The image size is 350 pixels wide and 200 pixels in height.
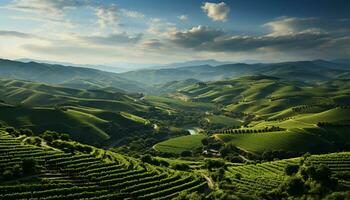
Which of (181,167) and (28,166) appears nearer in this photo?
(28,166)

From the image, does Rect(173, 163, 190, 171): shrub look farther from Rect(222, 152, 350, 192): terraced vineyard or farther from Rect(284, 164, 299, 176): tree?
Rect(284, 164, 299, 176): tree

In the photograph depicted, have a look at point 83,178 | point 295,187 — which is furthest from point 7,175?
point 295,187

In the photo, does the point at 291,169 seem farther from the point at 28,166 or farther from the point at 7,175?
the point at 7,175

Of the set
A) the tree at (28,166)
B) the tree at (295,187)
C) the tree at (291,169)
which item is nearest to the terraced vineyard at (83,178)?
the tree at (28,166)

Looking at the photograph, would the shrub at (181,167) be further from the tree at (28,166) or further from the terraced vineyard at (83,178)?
the tree at (28,166)

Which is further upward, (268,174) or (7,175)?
(7,175)

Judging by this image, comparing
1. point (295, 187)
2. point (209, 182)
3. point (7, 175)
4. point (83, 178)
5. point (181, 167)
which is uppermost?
point (7, 175)

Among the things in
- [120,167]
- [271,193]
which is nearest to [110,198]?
[120,167]
